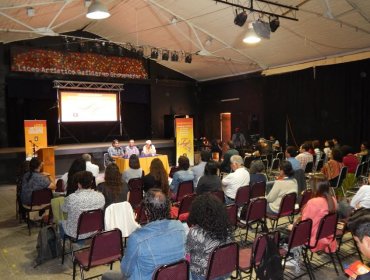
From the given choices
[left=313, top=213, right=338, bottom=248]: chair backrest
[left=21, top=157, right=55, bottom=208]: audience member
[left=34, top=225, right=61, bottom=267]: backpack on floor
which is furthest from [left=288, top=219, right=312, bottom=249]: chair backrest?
[left=21, top=157, right=55, bottom=208]: audience member

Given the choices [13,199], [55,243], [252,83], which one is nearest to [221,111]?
[252,83]

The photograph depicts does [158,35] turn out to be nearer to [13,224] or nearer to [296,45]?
[296,45]

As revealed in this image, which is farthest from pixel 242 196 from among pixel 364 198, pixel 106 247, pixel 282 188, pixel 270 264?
pixel 106 247

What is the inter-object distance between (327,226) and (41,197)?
389 cm

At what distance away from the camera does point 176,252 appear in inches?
90.7

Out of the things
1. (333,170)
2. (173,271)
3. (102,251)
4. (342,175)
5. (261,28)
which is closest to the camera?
(173,271)

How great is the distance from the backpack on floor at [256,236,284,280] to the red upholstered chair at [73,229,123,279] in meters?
1.27

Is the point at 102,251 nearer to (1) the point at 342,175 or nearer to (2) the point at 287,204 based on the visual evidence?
(2) the point at 287,204

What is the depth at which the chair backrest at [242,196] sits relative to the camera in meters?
4.62

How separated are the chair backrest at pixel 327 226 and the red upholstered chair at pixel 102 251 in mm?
1930

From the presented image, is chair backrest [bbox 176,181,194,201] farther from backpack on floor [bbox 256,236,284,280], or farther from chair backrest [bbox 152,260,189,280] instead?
chair backrest [bbox 152,260,189,280]

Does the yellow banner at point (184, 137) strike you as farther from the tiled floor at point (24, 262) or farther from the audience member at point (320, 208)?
the audience member at point (320, 208)

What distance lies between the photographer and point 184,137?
11.6 metres

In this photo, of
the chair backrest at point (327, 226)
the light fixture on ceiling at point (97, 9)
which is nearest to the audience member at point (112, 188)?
the chair backrest at point (327, 226)
